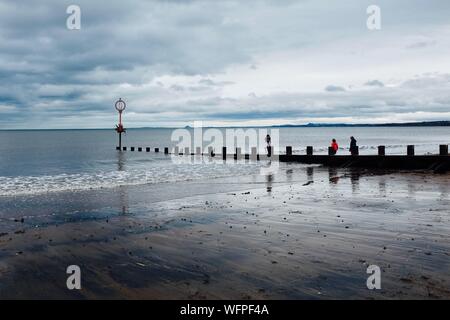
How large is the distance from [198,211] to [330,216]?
14.3 feet

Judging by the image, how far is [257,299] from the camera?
20.1ft

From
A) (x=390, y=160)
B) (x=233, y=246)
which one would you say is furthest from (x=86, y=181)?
(x=390, y=160)

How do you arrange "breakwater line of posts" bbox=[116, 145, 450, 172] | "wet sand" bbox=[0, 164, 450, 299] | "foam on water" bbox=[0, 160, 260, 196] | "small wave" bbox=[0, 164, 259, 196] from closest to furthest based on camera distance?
"wet sand" bbox=[0, 164, 450, 299], "small wave" bbox=[0, 164, 259, 196], "foam on water" bbox=[0, 160, 260, 196], "breakwater line of posts" bbox=[116, 145, 450, 172]

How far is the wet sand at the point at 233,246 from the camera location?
657 centimetres

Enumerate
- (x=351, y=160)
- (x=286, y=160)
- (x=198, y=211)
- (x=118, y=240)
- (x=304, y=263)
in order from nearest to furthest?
(x=304, y=263)
(x=118, y=240)
(x=198, y=211)
(x=351, y=160)
(x=286, y=160)

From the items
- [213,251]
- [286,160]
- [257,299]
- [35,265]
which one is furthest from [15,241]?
[286,160]

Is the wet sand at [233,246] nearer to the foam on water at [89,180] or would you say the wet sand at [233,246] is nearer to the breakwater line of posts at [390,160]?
the foam on water at [89,180]

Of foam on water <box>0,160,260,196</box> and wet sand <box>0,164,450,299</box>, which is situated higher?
foam on water <box>0,160,260,196</box>

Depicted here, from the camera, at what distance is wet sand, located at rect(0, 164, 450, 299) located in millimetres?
6570

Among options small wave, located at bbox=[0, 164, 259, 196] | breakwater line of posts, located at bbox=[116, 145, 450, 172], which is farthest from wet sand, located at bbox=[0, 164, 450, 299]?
breakwater line of posts, located at bbox=[116, 145, 450, 172]

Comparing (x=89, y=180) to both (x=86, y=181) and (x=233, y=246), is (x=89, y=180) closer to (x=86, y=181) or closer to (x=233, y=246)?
(x=86, y=181)

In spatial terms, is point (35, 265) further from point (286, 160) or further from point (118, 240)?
point (286, 160)

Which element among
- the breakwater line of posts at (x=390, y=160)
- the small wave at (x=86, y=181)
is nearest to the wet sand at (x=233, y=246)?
the small wave at (x=86, y=181)

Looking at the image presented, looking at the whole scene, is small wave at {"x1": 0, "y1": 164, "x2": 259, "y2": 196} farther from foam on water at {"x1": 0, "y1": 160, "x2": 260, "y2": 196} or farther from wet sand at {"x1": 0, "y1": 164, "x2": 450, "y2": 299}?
wet sand at {"x1": 0, "y1": 164, "x2": 450, "y2": 299}
